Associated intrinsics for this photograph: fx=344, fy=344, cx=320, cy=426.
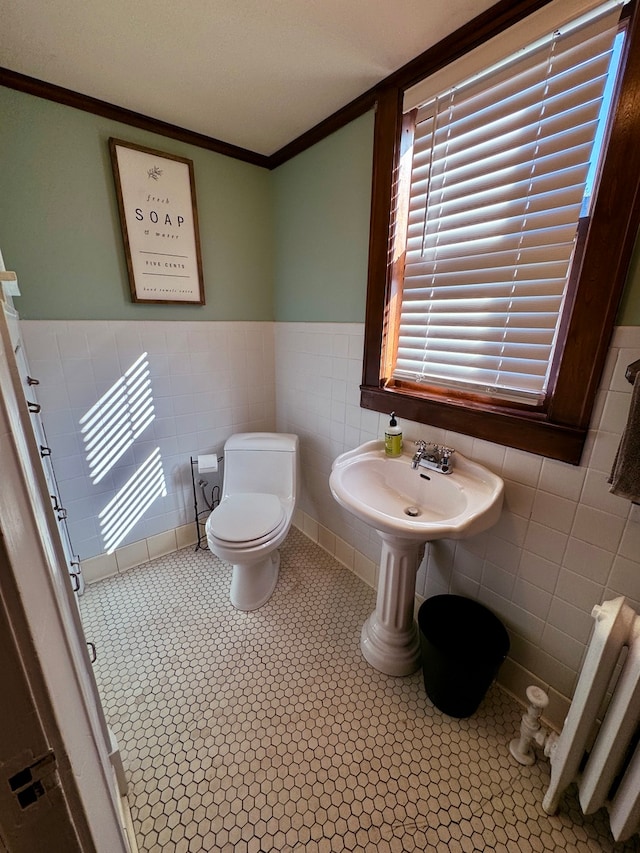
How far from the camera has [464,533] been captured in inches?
40.1

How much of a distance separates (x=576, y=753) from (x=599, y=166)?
1.58m

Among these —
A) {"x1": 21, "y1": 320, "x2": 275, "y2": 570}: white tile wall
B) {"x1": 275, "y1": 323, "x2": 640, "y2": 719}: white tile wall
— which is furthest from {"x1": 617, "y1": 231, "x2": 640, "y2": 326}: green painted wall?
{"x1": 21, "y1": 320, "x2": 275, "y2": 570}: white tile wall

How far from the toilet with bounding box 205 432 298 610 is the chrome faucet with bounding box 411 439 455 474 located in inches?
30.0

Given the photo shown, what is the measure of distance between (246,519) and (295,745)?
33.8 inches

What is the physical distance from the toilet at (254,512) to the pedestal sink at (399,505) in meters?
0.52

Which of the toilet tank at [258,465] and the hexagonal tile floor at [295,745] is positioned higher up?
the toilet tank at [258,465]

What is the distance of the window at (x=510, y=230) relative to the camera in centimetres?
92

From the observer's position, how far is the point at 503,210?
1118mm

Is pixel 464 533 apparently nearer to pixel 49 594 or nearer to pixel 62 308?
pixel 49 594

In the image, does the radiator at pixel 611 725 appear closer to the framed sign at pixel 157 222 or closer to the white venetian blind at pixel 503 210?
the white venetian blind at pixel 503 210

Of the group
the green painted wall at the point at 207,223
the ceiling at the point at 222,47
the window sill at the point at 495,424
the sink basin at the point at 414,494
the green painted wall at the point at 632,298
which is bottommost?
the sink basin at the point at 414,494

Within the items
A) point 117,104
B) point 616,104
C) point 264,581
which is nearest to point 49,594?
point 264,581

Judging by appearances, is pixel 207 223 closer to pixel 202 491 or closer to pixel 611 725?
pixel 202 491

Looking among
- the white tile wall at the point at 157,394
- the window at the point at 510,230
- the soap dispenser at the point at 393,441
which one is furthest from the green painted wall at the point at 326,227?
the soap dispenser at the point at 393,441
